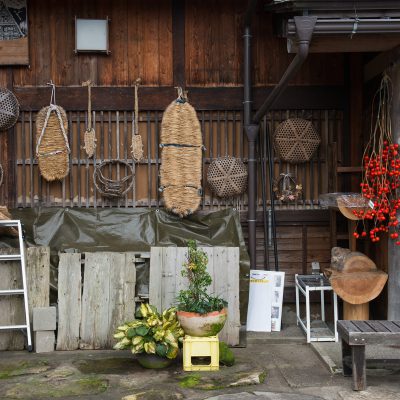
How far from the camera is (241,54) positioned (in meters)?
9.16

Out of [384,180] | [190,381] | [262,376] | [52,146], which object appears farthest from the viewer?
[52,146]

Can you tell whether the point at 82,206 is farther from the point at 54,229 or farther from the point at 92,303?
the point at 92,303

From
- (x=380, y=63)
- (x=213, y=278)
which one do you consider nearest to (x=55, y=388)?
(x=213, y=278)

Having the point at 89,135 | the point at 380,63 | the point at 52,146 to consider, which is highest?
the point at 380,63

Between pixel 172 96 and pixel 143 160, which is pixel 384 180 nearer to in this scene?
pixel 172 96

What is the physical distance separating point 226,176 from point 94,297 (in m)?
2.49

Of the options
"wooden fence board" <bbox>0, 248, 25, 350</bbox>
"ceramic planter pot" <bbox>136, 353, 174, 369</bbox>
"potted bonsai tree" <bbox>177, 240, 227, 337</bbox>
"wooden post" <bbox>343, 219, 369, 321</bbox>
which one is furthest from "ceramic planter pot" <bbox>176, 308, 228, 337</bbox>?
"wooden fence board" <bbox>0, 248, 25, 350</bbox>

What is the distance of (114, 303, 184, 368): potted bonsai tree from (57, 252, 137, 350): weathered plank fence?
2.97 ft

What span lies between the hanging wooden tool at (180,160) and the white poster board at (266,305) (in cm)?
146

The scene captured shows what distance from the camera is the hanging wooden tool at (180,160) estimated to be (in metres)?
8.79

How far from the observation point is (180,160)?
8.83 meters

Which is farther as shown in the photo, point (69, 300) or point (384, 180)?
point (69, 300)

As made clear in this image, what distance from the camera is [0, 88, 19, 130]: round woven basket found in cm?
872

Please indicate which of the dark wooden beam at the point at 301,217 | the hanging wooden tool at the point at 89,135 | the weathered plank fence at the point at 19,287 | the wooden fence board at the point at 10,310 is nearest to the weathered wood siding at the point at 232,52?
the hanging wooden tool at the point at 89,135
